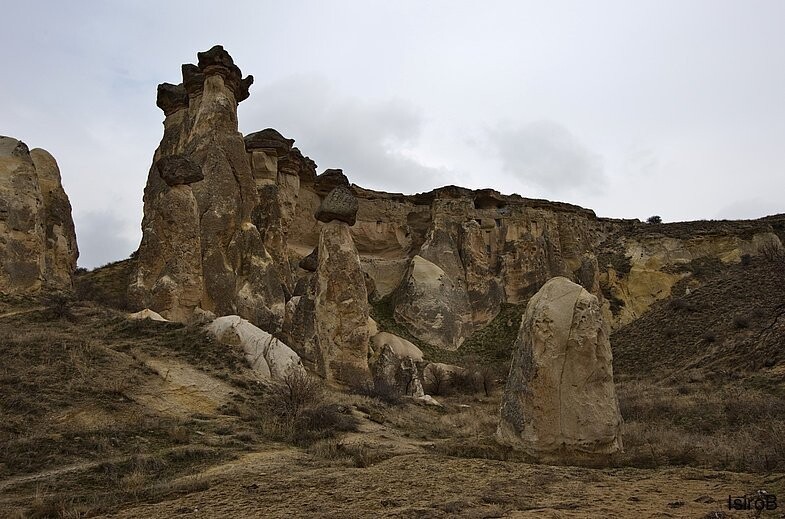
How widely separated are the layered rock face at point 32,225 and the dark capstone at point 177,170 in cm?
383

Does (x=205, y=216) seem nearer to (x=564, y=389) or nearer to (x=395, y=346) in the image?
(x=395, y=346)

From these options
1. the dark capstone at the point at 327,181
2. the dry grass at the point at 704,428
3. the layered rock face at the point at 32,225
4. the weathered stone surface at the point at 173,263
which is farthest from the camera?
the dark capstone at the point at 327,181

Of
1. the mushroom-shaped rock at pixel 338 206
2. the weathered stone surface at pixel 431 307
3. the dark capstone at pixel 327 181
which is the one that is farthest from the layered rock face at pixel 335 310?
the dark capstone at pixel 327 181

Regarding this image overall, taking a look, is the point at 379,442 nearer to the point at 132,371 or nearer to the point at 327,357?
the point at 132,371

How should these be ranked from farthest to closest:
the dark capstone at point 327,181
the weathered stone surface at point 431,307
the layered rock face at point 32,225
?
the dark capstone at point 327,181 → the weathered stone surface at point 431,307 → the layered rock face at point 32,225

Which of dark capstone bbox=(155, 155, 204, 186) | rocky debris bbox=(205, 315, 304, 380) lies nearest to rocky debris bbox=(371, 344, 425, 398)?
rocky debris bbox=(205, 315, 304, 380)

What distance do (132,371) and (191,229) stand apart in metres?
10.1

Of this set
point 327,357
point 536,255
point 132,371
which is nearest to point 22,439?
point 132,371

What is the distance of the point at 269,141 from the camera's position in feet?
86.7

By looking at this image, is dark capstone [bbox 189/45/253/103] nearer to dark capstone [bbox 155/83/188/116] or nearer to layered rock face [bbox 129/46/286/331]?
layered rock face [bbox 129/46/286/331]

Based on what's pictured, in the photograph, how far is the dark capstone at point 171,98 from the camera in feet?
83.3

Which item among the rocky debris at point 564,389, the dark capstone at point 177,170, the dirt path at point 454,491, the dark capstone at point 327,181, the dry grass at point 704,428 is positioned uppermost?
the dark capstone at point 327,181

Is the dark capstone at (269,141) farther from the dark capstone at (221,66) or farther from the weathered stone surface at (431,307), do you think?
the weathered stone surface at (431,307)

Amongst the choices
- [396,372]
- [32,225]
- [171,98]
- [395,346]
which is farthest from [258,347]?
[171,98]
